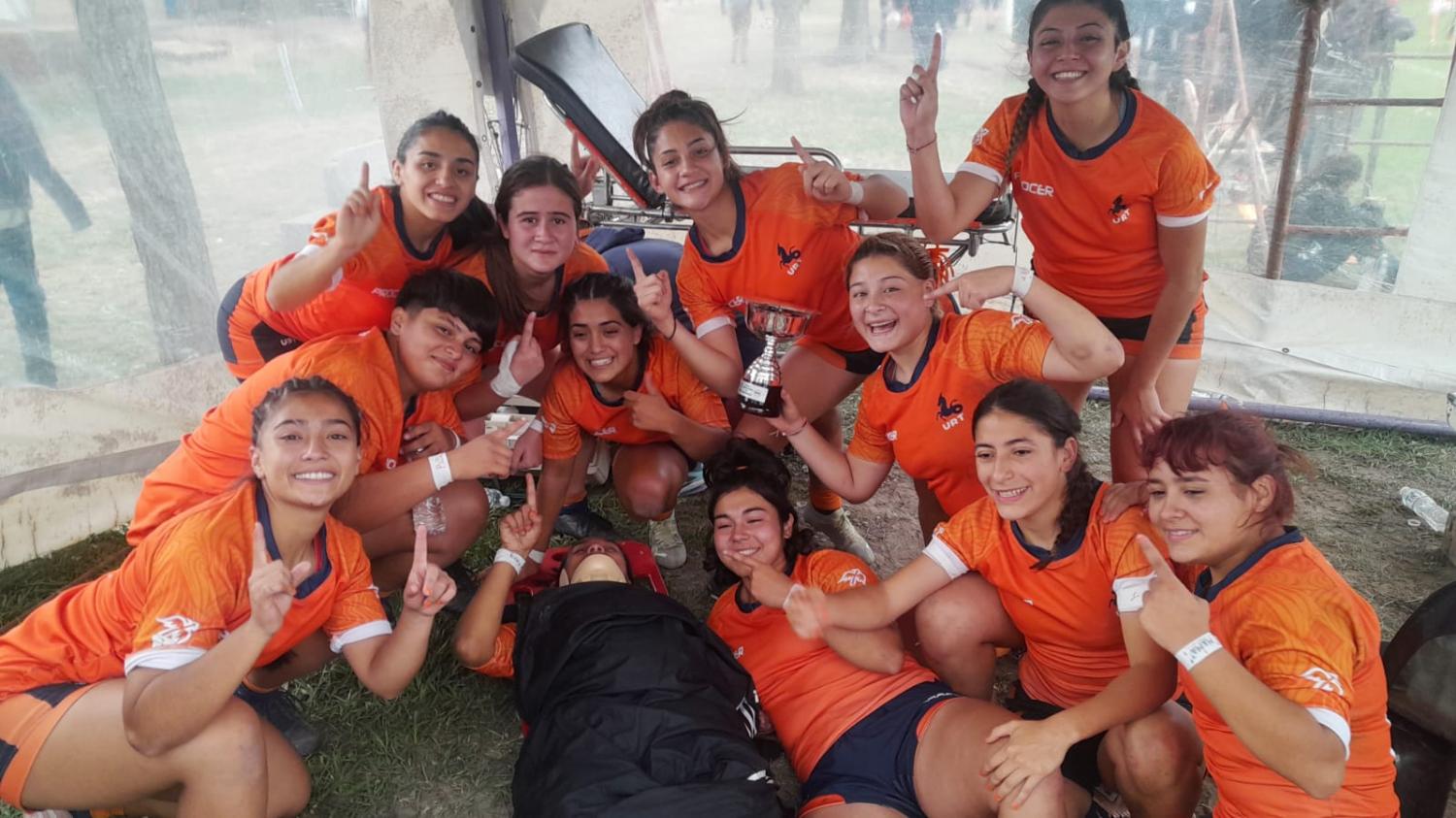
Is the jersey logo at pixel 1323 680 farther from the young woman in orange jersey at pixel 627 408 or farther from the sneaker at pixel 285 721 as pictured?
the sneaker at pixel 285 721

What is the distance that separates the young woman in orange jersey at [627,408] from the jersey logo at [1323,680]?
2019mm

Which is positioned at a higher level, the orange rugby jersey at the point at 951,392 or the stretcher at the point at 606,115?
the stretcher at the point at 606,115

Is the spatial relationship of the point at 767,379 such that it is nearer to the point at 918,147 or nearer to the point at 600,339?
the point at 600,339

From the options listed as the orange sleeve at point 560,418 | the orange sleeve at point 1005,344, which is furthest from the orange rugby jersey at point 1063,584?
the orange sleeve at point 560,418

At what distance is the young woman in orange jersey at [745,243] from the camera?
3.12 m

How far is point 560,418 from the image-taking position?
3330 millimetres

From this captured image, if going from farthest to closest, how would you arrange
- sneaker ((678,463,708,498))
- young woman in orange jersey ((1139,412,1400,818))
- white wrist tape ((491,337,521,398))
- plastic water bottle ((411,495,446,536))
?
sneaker ((678,463,708,498)), white wrist tape ((491,337,521,398)), plastic water bottle ((411,495,446,536)), young woman in orange jersey ((1139,412,1400,818))

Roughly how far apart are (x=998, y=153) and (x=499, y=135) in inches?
108

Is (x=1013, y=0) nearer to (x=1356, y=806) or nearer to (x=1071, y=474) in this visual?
(x=1071, y=474)

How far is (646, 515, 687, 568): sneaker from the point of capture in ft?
11.9

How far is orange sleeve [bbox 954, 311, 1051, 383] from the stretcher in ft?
2.43

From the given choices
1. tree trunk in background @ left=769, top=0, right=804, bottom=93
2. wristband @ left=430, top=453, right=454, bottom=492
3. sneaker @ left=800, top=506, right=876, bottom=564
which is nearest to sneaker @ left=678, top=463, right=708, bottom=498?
sneaker @ left=800, top=506, right=876, bottom=564

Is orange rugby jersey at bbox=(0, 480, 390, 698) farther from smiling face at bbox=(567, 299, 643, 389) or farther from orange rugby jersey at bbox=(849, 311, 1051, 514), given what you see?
orange rugby jersey at bbox=(849, 311, 1051, 514)

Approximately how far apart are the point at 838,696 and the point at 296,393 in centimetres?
149
